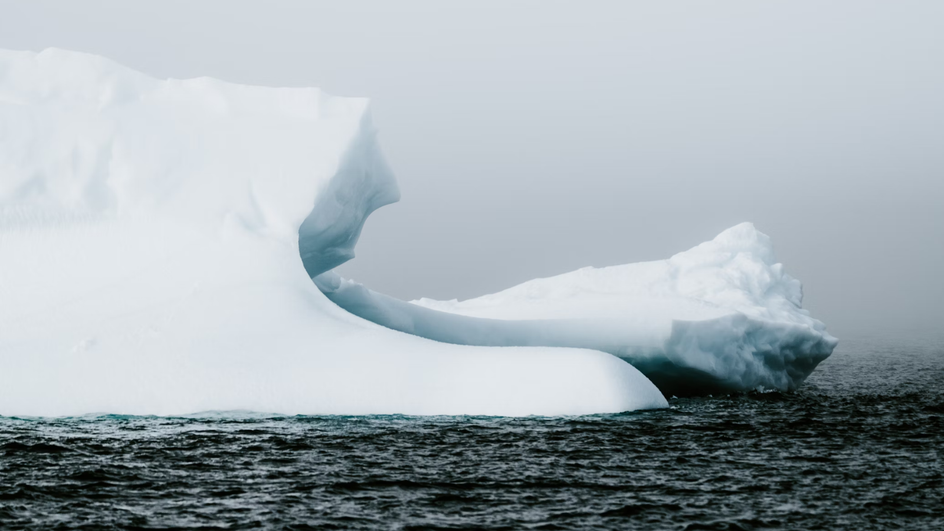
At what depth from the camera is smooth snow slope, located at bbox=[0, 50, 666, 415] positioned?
14781 millimetres

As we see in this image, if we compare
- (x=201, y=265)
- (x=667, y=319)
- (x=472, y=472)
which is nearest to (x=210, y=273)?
(x=201, y=265)

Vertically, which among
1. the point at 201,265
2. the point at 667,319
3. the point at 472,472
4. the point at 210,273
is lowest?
the point at 472,472

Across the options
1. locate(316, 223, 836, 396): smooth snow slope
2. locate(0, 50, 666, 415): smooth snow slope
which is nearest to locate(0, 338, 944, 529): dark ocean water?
locate(0, 50, 666, 415): smooth snow slope

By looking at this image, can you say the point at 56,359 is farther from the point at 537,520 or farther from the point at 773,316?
the point at 773,316

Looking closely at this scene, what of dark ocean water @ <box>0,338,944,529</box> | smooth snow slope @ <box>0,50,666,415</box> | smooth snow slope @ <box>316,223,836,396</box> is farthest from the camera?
smooth snow slope @ <box>316,223,836,396</box>

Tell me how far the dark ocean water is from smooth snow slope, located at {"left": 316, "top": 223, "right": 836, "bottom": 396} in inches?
174

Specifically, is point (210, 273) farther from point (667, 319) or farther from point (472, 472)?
point (667, 319)

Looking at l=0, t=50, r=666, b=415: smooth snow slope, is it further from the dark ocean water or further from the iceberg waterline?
the dark ocean water

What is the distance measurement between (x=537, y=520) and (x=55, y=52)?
53.7 feet

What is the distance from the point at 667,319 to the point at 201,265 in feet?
31.0

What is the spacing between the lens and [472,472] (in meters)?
11.0

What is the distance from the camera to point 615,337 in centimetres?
2044

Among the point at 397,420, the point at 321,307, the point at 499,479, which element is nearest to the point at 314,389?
the point at 397,420

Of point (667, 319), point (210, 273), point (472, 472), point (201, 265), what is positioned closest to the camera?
point (472, 472)
